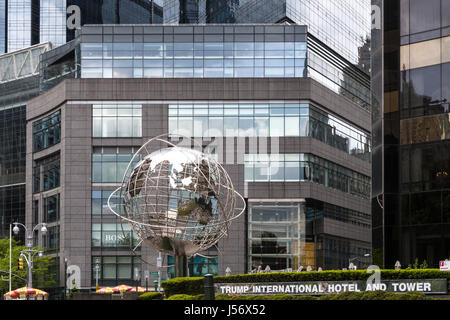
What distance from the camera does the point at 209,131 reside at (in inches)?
3152

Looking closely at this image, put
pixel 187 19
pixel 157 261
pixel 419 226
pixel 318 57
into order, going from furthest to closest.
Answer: pixel 187 19, pixel 318 57, pixel 157 261, pixel 419 226

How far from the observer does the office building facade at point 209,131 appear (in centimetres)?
7925

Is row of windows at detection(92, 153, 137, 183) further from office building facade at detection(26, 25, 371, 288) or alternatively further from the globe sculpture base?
the globe sculpture base

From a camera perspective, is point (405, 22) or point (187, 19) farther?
point (187, 19)

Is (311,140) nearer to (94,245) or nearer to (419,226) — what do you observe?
(94,245)

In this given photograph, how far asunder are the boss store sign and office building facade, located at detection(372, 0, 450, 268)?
9.19 metres

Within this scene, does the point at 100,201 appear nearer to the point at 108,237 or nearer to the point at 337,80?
the point at 108,237

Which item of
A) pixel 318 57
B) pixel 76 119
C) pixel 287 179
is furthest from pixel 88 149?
pixel 318 57

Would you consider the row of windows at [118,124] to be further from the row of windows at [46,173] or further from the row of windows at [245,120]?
the row of windows at [46,173]

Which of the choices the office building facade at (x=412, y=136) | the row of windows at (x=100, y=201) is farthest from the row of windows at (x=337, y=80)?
the office building facade at (x=412, y=136)

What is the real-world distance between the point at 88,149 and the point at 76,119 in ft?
11.5

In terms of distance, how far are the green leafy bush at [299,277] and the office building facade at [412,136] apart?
8890 mm

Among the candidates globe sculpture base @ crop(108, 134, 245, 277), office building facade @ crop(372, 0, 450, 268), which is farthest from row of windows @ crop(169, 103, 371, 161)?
globe sculpture base @ crop(108, 134, 245, 277)

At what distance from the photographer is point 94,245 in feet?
262
